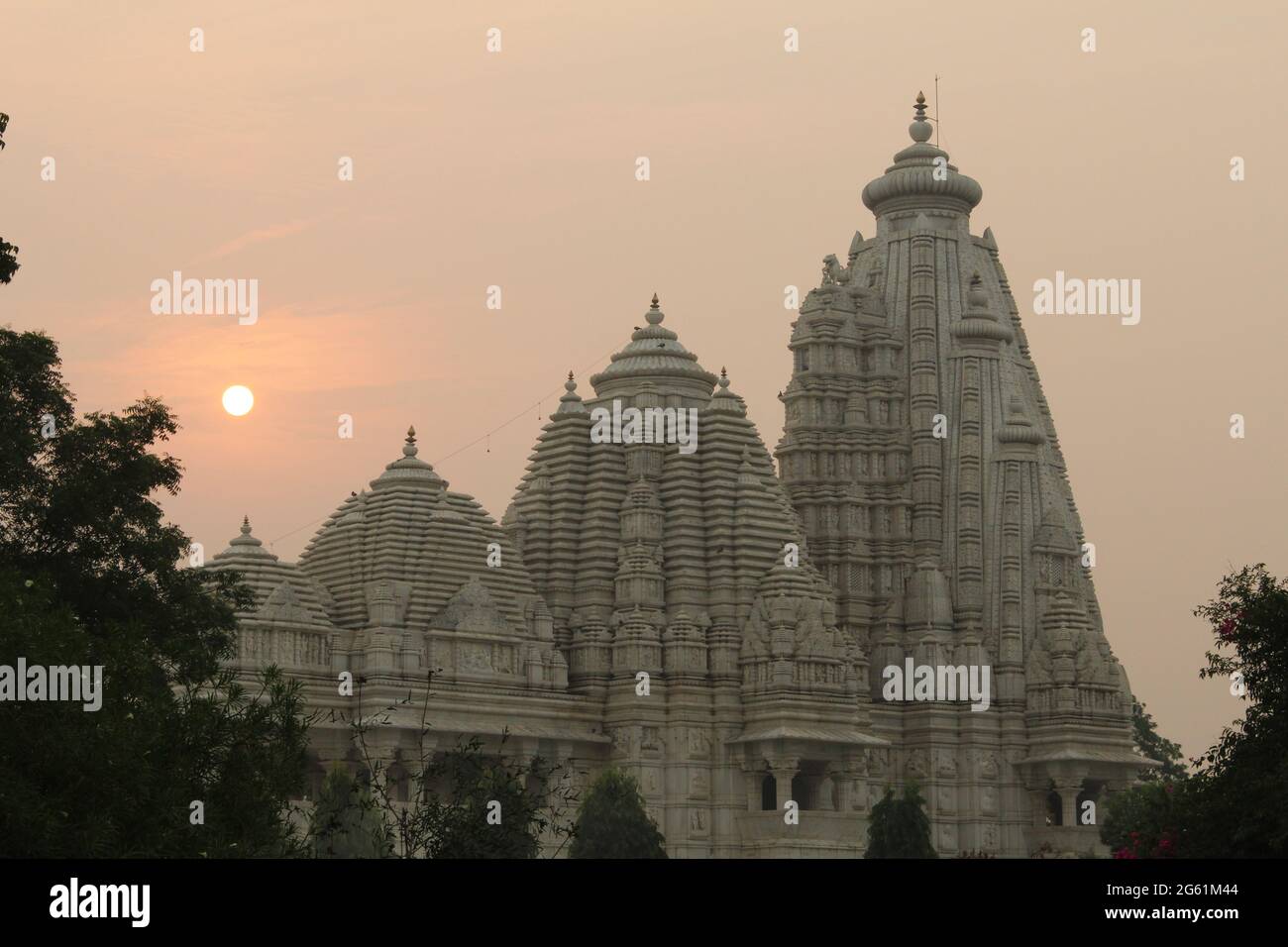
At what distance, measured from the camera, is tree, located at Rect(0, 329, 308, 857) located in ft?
89.4

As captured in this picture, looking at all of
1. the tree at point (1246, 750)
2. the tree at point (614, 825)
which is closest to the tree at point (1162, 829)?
the tree at point (1246, 750)

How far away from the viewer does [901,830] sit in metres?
57.6

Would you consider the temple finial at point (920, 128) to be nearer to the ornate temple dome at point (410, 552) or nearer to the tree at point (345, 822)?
the ornate temple dome at point (410, 552)

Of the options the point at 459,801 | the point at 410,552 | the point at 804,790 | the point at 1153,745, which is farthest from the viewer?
the point at 1153,745

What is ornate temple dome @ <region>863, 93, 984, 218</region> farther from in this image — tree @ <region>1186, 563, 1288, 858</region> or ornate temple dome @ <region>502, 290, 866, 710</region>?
tree @ <region>1186, 563, 1288, 858</region>

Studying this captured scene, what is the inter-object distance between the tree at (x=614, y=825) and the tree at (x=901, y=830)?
18.6 ft

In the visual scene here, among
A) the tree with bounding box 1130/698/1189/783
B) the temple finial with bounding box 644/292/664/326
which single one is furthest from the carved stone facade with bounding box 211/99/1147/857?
the tree with bounding box 1130/698/1189/783

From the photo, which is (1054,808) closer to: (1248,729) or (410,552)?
(410,552)

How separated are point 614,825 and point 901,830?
24.7 feet

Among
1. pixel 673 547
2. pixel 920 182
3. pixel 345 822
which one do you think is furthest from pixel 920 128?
pixel 345 822
